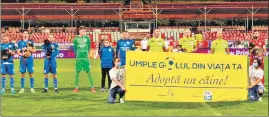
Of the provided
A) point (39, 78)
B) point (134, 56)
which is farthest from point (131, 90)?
point (39, 78)

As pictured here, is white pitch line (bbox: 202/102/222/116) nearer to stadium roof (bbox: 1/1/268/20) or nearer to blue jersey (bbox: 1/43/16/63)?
blue jersey (bbox: 1/43/16/63)

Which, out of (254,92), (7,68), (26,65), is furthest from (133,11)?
(254,92)

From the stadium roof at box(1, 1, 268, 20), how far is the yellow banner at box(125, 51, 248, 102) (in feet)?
147

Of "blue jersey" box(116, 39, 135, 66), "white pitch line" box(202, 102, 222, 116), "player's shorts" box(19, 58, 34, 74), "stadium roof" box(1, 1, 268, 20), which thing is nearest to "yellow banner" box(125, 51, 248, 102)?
"white pitch line" box(202, 102, 222, 116)

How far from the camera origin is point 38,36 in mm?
51250

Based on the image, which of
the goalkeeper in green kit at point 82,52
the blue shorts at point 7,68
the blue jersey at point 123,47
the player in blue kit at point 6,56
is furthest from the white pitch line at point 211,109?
the blue shorts at point 7,68

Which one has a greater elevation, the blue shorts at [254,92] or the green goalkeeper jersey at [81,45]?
the green goalkeeper jersey at [81,45]

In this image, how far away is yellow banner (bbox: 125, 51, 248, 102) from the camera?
13.9 m

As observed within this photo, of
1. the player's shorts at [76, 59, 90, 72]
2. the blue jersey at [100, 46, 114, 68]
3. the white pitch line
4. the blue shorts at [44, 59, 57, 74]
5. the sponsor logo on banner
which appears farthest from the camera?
the player's shorts at [76, 59, 90, 72]

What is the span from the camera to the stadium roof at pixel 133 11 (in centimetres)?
5959

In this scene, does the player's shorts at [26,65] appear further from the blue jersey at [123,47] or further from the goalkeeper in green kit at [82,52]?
the blue jersey at [123,47]

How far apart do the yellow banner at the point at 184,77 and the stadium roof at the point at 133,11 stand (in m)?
44.7

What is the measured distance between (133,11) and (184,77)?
4598 cm

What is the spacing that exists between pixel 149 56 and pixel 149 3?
4985 centimetres
